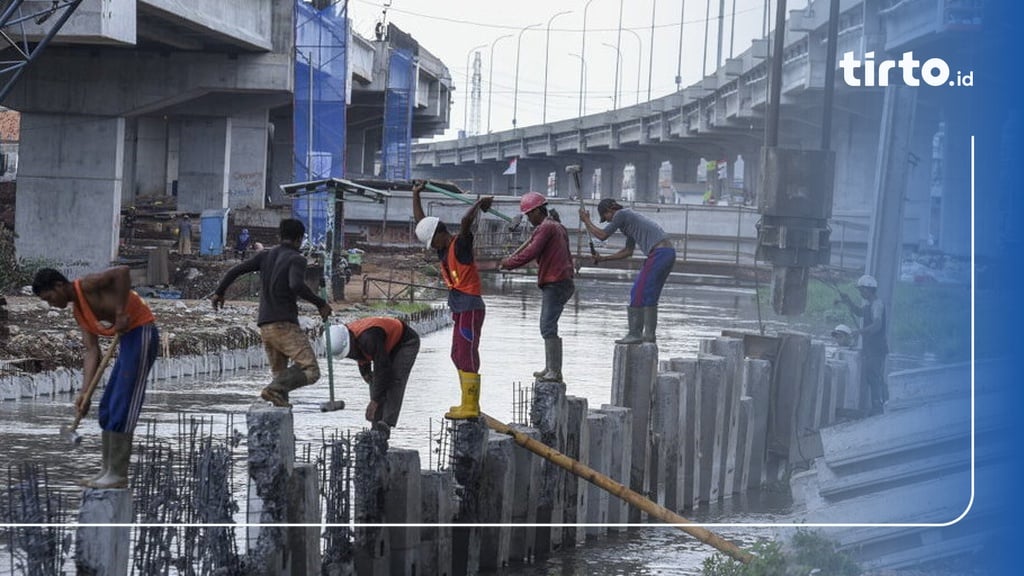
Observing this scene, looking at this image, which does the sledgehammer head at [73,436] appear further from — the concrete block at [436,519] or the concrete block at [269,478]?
the concrete block at [436,519]

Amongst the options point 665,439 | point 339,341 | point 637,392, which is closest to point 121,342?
point 339,341

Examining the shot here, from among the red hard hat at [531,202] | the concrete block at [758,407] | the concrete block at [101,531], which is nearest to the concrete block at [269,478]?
the concrete block at [101,531]

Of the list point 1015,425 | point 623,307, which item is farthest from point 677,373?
point 623,307

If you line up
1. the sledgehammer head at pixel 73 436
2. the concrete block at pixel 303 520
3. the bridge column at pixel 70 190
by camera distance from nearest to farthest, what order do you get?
the sledgehammer head at pixel 73 436 < the concrete block at pixel 303 520 < the bridge column at pixel 70 190

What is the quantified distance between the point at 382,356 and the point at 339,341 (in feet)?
1.26

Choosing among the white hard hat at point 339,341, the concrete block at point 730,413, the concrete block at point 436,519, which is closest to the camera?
the concrete block at point 436,519

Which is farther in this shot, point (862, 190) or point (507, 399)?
point (862, 190)

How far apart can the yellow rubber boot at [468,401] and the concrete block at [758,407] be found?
5.95 metres

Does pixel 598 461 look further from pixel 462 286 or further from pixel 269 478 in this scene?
pixel 269 478

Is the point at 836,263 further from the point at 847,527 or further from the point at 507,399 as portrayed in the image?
the point at 847,527

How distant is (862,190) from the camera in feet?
91.6

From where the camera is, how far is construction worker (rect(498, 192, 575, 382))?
14.8 m

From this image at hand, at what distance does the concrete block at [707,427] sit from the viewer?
55.4 ft

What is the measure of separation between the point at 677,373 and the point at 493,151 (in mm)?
44693
